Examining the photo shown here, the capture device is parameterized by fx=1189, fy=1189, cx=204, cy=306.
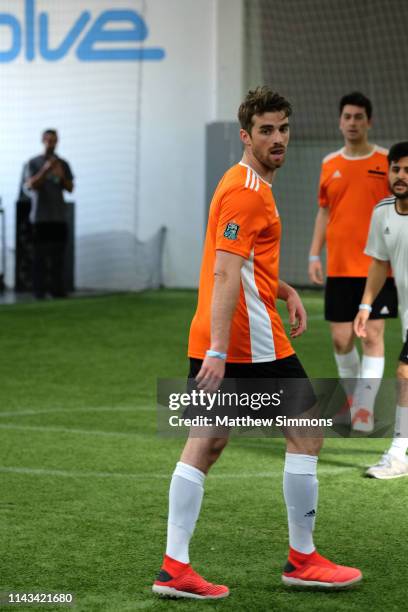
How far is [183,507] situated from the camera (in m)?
4.02

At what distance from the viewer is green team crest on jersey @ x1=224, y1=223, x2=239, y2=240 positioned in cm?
389

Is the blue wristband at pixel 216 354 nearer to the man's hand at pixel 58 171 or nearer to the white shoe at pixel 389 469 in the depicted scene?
the white shoe at pixel 389 469

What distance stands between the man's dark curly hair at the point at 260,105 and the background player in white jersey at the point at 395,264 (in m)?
1.83

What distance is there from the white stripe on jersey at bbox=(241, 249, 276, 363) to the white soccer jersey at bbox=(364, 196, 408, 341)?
6.35 feet

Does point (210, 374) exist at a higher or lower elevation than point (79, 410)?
higher

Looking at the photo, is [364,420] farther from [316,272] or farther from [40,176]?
[40,176]

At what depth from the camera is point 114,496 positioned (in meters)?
5.58

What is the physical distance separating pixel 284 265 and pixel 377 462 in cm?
1186

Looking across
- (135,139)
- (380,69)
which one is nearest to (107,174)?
(135,139)

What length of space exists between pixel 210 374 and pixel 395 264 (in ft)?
8.22

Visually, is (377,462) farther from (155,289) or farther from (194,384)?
(155,289)

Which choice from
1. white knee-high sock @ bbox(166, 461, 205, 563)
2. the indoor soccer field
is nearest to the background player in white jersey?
the indoor soccer field

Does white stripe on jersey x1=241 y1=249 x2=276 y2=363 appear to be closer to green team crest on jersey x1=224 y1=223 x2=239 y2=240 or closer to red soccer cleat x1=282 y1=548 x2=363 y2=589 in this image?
green team crest on jersey x1=224 y1=223 x2=239 y2=240

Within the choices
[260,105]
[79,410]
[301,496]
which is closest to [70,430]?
[79,410]
